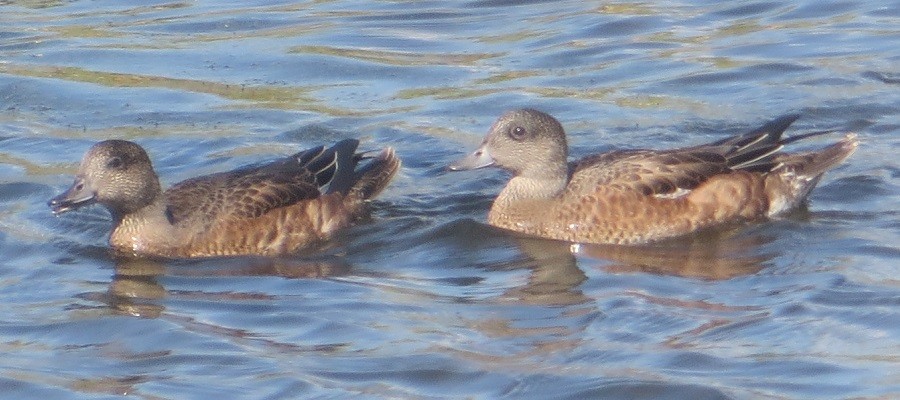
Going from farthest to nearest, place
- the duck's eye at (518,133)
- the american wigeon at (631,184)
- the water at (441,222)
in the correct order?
the duck's eye at (518,133), the american wigeon at (631,184), the water at (441,222)

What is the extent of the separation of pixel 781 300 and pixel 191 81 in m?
6.82

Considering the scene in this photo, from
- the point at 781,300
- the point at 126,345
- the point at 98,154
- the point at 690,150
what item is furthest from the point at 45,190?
the point at 781,300

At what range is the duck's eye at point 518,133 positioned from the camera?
1077 centimetres

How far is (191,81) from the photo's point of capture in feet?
46.8

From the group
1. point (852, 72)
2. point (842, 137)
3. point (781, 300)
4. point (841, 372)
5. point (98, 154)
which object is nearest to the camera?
point (841, 372)

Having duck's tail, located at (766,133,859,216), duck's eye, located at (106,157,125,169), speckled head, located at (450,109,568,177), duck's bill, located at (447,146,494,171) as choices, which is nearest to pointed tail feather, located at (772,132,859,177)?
duck's tail, located at (766,133,859,216)

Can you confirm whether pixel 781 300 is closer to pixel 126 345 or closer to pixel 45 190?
pixel 126 345

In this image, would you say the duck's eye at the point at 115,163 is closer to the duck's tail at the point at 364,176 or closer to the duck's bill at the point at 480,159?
the duck's tail at the point at 364,176

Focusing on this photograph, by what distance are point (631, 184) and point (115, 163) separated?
3.10 meters

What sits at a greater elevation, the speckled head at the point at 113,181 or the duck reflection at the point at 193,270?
the speckled head at the point at 113,181

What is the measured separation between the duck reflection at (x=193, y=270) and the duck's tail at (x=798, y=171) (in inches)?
109

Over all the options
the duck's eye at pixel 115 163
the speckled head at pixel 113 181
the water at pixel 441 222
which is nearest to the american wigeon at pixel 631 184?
the water at pixel 441 222

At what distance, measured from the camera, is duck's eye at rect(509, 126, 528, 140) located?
10766 mm

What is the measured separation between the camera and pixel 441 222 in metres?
10.9
